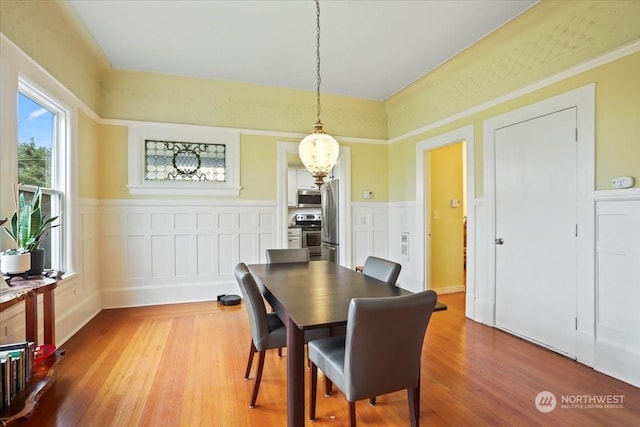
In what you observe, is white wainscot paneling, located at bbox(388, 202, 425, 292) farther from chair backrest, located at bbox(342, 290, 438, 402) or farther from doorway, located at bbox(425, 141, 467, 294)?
chair backrest, located at bbox(342, 290, 438, 402)

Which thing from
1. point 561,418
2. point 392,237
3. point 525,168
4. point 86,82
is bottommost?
point 561,418

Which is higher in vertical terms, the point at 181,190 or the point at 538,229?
the point at 181,190

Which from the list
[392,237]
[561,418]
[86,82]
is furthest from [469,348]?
[86,82]

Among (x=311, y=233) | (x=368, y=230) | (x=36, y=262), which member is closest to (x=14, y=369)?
(x=36, y=262)

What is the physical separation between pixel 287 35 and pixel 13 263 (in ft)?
9.55

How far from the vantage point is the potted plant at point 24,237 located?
6.66 ft

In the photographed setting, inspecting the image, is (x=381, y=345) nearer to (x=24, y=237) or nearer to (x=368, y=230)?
(x=24, y=237)

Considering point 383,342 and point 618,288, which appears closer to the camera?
point 383,342

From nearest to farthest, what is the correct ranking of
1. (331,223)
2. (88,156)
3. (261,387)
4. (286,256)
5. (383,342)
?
(383,342) < (261,387) < (286,256) < (88,156) < (331,223)

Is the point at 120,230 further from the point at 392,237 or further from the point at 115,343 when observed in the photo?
the point at 392,237

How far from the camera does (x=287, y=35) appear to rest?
324cm

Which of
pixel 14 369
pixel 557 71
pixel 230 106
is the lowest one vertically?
pixel 14 369

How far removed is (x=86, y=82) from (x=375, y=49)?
3232mm

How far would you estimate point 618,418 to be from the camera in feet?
6.28
